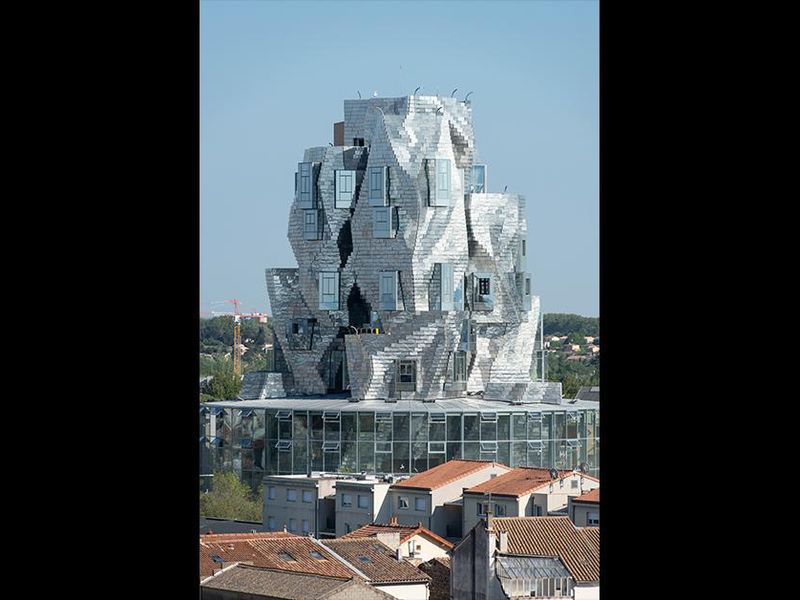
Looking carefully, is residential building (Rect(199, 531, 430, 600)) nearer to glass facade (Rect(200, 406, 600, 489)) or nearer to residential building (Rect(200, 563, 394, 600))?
residential building (Rect(200, 563, 394, 600))

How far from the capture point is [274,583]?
16203 mm

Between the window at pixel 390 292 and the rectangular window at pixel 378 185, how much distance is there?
126cm

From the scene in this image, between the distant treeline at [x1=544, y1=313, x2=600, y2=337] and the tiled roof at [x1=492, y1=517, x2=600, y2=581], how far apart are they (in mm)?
26933

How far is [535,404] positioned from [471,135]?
552cm

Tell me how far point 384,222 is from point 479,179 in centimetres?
276

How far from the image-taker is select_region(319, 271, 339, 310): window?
94.9 ft

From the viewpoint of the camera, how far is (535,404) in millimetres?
27203

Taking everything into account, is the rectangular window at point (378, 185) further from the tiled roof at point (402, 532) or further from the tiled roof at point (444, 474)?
the tiled roof at point (402, 532)

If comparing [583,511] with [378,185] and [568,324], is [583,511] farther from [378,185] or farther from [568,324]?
[568,324]

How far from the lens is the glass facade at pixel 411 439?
26.0 metres
